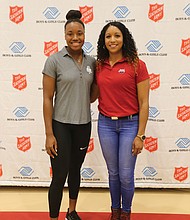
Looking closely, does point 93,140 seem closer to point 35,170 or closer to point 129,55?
point 35,170

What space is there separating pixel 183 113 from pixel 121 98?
101cm

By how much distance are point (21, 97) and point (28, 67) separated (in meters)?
0.28

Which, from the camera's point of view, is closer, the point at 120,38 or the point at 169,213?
the point at 120,38

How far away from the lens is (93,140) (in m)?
2.78

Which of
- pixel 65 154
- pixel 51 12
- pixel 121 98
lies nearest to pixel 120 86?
pixel 121 98

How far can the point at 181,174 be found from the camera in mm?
2795

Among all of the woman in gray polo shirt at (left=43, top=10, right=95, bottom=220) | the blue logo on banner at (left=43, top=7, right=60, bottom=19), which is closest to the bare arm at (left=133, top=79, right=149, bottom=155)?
the woman in gray polo shirt at (left=43, top=10, right=95, bottom=220)

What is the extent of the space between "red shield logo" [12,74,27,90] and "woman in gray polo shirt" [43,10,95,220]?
877 millimetres

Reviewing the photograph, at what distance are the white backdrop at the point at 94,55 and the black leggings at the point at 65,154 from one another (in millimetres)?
759

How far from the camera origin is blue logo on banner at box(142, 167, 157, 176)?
2797mm

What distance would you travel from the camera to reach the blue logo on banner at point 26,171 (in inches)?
112

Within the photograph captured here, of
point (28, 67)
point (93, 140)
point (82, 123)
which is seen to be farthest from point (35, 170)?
point (82, 123)

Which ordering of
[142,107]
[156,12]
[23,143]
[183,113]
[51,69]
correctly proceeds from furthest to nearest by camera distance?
[23,143] < [183,113] < [156,12] < [142,107] < [51,69]

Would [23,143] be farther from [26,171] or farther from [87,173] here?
[87,173]
